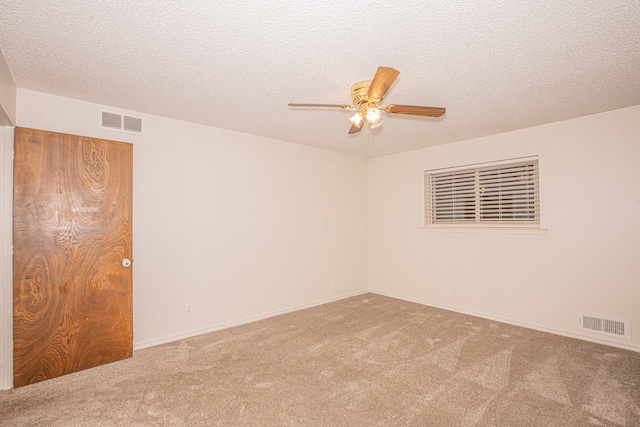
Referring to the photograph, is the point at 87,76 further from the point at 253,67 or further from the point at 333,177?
the point at 333,177

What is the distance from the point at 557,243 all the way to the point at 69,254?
5.00 m

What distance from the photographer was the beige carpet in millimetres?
2023

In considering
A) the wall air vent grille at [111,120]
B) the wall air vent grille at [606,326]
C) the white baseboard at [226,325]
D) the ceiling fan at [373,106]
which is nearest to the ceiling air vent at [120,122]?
the wall air vent grille at [111,120]

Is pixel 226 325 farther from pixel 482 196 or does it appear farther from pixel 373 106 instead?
pixel 482 196

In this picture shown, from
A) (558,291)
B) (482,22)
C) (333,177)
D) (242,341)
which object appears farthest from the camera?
(333,177)

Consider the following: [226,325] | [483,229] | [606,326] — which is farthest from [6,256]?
[606,326]

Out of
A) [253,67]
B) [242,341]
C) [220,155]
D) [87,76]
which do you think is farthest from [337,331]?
[87,76]

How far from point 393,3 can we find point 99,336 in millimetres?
3449

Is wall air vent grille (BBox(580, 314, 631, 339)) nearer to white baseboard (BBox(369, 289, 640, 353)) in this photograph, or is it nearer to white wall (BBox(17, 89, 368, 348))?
white baseboard (BBox(369, 289, 640, 353))

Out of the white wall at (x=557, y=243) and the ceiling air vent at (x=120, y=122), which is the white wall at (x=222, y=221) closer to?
the ceiling air vent at (x=120, y=122)

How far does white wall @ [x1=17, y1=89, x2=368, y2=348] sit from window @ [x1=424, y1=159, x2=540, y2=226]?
1.46 m

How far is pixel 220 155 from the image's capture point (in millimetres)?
3748

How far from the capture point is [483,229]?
13.6 feet

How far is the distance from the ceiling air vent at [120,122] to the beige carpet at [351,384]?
89.0 inches
